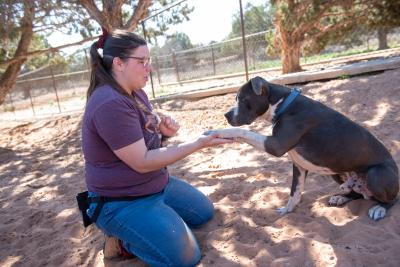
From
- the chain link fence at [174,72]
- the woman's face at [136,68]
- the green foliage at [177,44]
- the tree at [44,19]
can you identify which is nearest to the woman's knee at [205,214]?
the woman's face at [136,68]

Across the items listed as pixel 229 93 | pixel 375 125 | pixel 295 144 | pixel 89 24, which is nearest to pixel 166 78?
pixel 89 24

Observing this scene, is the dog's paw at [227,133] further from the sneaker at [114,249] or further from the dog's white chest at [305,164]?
the sneaker at [114,249]

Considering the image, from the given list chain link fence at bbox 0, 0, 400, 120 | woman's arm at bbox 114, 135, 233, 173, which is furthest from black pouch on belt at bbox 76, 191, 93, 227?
chain link fence at bbox 0, 0, 400, 120

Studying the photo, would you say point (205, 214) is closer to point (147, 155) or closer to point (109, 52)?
point (147, 155)

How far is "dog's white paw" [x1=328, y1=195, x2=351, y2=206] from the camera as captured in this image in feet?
11.9

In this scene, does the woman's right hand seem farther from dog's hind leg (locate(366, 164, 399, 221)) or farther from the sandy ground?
dog's hind leg (locate(366, 164, 399, 221))

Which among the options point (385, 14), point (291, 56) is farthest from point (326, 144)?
point (385, 14)

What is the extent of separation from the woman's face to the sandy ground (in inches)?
55.3

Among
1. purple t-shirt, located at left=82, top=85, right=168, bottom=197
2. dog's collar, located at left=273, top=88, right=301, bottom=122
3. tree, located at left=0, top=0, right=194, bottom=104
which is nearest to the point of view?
purple t-shirt, located at left=82, top=85, right=168, bottom=197

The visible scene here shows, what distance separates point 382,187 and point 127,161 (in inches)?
79.4

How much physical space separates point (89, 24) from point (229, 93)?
4928 millimetres

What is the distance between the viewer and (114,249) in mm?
3367

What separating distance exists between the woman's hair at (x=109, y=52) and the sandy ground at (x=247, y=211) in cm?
144

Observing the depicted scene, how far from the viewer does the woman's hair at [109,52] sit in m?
3.06
